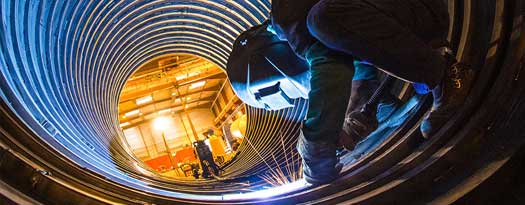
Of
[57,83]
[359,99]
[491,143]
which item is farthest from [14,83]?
[491,143]

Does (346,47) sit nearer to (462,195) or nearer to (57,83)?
(462,195)

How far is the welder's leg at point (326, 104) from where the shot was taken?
4.23ft

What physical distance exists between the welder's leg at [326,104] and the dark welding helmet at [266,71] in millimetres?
750

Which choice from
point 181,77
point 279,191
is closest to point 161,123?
point 181,77

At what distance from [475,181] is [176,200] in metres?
1.12

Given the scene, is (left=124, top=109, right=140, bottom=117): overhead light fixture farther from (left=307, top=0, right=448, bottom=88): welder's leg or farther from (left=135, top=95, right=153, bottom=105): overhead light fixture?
(left=307, top=0, right=448, bottom=88): welder's leg

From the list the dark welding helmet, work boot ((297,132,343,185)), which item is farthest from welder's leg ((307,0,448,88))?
the dark welding helmet

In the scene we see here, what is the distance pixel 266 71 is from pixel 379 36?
3.94 ft

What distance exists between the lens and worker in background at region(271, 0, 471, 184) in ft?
3.97

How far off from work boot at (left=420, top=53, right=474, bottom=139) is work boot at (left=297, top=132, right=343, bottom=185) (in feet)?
1.24

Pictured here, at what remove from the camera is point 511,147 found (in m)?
1.00

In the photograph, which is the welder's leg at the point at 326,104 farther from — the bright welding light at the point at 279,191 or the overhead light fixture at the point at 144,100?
the overhead light fixture at the point at 144,100

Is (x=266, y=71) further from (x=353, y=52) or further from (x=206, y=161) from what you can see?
(x=206, y=161)

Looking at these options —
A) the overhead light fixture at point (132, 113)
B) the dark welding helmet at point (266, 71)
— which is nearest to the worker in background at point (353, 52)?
the dark welding helmet at point (266, 71)
